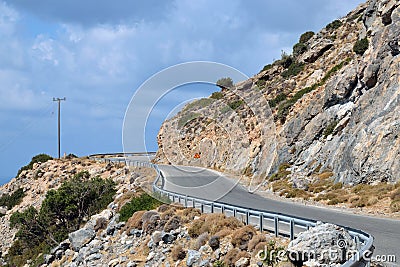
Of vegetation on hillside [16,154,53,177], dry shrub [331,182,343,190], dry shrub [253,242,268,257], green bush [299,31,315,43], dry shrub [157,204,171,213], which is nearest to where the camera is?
dry shrub [253,242,268,257]

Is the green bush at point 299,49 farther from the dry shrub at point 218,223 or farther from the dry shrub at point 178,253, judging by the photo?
the dry shrub at point 178,253

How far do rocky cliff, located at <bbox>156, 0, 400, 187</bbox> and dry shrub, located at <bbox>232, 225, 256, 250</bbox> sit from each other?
42.4 ft

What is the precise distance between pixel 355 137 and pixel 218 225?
53.2 feet

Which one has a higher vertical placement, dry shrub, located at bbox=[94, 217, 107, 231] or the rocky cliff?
the rocky cliff

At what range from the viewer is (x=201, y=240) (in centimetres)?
1558

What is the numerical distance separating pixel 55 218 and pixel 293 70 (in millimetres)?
39844

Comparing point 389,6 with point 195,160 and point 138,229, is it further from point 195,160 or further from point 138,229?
point 195,160

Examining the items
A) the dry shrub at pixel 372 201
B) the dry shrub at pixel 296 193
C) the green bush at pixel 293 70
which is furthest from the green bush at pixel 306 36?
→ the dry shrub at pixel 372 201

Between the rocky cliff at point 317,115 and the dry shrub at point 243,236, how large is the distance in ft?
42.4

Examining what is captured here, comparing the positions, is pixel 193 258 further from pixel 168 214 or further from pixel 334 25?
pixel 334 25

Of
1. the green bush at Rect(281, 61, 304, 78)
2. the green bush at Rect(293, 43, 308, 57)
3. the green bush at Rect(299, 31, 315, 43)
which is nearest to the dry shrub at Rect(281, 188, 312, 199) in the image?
the green bush at Rect(281, 61, 304, 78)

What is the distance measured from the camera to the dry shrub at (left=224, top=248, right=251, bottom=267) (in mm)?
12812

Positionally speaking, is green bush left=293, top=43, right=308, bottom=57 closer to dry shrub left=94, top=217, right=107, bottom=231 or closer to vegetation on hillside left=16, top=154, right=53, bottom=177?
vegetation on hillside left=16, top=154, right=53, bottom=177

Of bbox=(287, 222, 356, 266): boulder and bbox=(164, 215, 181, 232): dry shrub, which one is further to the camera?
bbox=(164, 215, 181, 232): dry shrub
